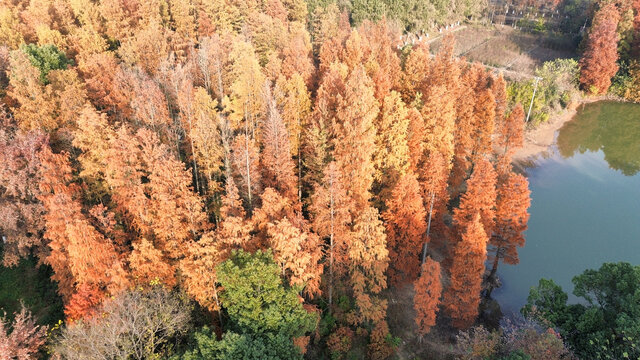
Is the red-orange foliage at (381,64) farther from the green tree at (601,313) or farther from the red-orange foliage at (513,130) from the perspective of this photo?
the green tree at (601,313)

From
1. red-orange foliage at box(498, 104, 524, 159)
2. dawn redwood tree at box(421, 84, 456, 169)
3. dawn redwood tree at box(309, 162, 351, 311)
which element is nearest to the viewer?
dawn redwood tree at box(309, 162, 351, 311)

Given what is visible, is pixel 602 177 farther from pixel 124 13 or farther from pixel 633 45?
pixel 124 13

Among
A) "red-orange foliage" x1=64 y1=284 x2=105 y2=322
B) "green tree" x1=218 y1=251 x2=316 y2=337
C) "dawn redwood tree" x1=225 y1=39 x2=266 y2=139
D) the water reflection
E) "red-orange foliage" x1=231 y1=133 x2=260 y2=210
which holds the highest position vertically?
"dawn redwood tree" x1=225 y1=39 x2=266 y2=139

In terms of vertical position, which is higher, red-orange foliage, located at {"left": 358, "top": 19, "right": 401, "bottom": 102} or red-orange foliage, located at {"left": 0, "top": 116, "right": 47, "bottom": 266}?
red-orange foliage, located at {"left": 358, "top": 19, "right": 401, "bottom": 102}

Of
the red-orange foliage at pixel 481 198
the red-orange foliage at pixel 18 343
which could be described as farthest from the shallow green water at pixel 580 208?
the red-orange foliage at pixel 18 343

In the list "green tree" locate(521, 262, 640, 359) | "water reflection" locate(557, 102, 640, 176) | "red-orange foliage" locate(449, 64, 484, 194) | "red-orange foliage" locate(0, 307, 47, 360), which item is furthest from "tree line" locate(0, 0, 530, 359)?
"water reflection" locate(557, 102, 640, 176)

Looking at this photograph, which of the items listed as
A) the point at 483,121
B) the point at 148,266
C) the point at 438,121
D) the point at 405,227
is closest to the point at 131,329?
the point at 148,266

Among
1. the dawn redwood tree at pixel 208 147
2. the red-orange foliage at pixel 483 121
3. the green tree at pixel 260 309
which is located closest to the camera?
the green tree at pixel 260 309

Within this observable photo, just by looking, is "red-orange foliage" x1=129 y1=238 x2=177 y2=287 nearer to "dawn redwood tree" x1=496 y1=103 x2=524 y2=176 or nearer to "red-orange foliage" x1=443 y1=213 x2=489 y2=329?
"red-orange foliage" x1=443 y1=213 x2=489 y2=329
